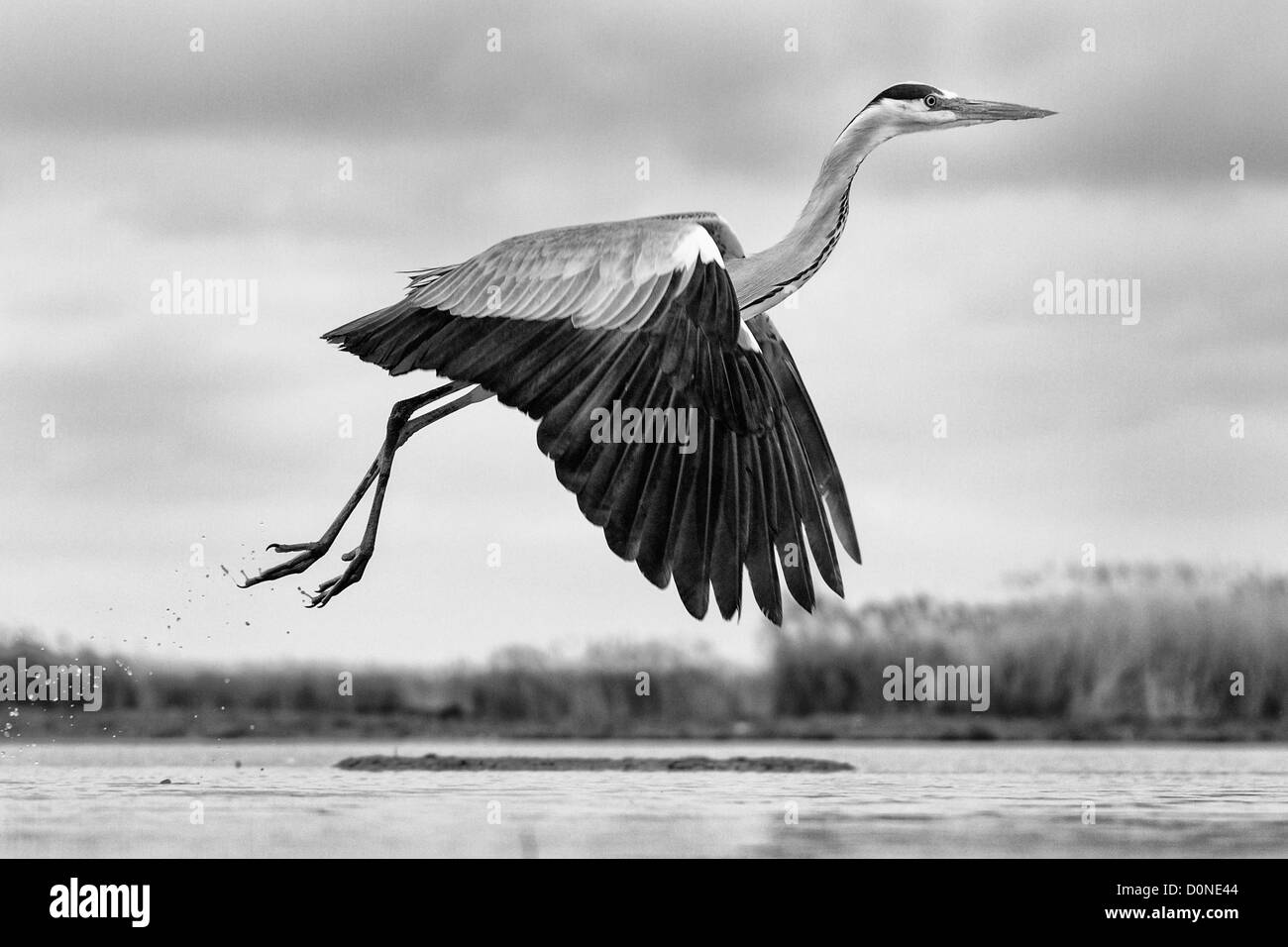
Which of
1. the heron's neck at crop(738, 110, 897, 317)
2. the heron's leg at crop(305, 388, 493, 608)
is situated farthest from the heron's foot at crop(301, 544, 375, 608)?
the heron's neck at crop(738, 110, 897, 317)

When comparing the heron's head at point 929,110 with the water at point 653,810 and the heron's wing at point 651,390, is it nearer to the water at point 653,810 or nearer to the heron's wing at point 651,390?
the heron's wing at point 651,390

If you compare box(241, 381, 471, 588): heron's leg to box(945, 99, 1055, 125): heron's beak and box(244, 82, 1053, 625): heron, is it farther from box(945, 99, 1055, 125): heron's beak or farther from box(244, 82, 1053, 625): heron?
box(945, 99, 1055, 125): heron's beak

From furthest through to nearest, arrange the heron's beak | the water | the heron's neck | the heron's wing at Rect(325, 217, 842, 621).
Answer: the heron's beak, the heron's neck, the water, the heron's wing at Rect(325, 217, 842, 621)

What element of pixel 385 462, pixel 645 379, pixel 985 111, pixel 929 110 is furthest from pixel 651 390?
pixel 985 111

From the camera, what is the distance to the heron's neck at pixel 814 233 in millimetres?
10305

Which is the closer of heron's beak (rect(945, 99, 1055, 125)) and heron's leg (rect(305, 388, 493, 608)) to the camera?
heron's leg (rect(305, 388, 493, 608))

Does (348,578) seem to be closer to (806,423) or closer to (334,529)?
(334,529)

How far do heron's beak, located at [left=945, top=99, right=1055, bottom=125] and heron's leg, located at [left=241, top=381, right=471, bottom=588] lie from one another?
4.04 metres

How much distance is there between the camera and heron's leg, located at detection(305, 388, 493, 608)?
32.6 feet

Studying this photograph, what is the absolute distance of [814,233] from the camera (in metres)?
10.4

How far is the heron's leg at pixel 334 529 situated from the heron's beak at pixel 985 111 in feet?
13.3

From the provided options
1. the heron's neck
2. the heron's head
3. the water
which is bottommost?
the water

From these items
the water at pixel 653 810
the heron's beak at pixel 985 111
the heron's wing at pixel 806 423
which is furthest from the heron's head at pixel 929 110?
the water at pixel 653 810

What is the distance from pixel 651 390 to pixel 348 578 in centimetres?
289
